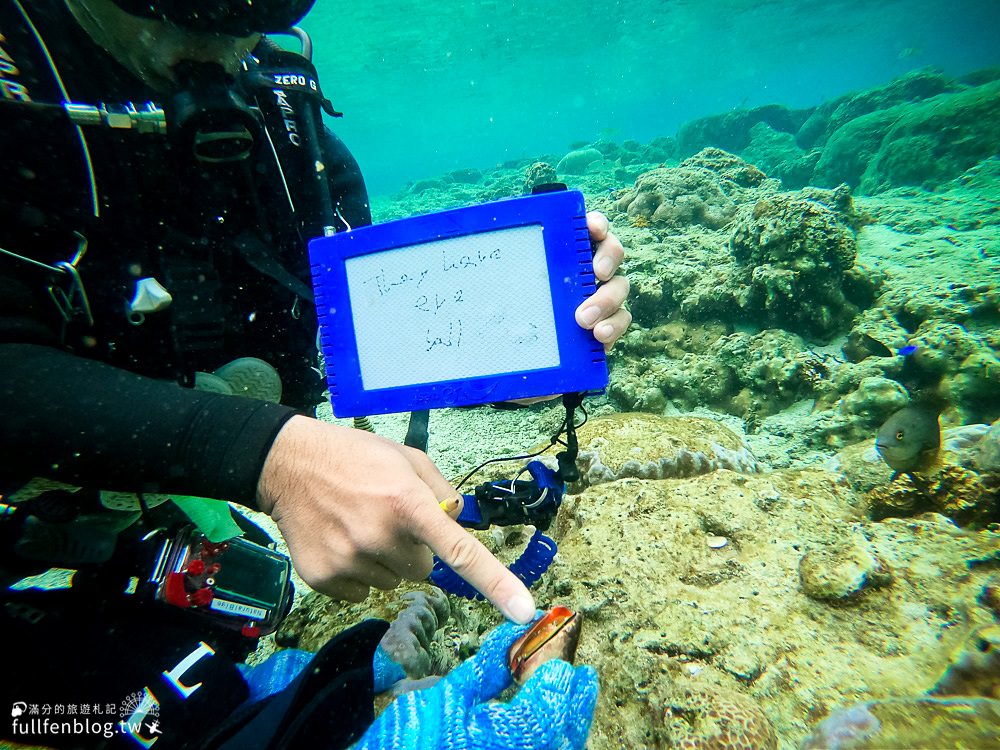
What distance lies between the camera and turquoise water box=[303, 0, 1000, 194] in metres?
34.4

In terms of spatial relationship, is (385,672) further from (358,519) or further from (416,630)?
(358,519)

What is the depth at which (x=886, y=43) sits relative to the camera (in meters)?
56.2

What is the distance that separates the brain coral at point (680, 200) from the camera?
7.63 meters

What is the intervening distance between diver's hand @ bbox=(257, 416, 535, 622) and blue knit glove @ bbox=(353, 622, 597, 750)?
0.59 m

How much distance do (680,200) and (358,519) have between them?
335 inches

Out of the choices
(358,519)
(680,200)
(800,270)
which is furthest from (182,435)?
(680,200)

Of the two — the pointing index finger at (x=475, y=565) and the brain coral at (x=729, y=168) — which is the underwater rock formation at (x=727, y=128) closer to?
the brain coral at (x=729, y=168)

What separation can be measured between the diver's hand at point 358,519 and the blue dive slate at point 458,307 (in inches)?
21.4

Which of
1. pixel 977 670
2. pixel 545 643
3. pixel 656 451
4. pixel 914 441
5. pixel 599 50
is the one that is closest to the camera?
pixel 977 670

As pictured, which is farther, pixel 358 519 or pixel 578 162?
pixel 578 162

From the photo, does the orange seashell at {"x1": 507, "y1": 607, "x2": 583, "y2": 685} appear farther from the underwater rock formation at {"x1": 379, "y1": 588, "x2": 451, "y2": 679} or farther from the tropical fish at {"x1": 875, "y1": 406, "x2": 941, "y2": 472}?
the tropical fish at {"x1": 875, "y1": 406, "x2": 941, "y2": 472}

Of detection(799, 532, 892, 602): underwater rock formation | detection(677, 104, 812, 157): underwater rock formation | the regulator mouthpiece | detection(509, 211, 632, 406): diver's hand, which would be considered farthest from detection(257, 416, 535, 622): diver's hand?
detection(677, 104, 812, 157): underwater rock formation

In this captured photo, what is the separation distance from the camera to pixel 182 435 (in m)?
1.02

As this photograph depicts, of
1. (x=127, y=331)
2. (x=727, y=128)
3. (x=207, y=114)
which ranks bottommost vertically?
(x=127, y=331)
